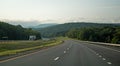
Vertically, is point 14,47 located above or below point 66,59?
below

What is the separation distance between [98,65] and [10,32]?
16337 centimetres

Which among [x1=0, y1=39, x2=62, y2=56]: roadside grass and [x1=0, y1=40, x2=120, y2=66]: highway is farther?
[x1=0, y1=39, x2=62, y2=56]: roadside grass

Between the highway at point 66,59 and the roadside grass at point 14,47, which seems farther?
the roadside grass at point 14,47

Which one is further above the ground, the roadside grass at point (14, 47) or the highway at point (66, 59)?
the highway at point (66, 59)

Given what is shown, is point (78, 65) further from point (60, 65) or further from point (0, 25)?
point (0, 25)

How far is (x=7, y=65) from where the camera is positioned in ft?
56.2

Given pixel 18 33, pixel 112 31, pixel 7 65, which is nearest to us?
pixel 7 65

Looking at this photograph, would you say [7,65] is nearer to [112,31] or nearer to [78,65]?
[78,65]

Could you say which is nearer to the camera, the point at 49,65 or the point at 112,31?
the point at 49,65

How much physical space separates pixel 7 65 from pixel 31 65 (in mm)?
1430

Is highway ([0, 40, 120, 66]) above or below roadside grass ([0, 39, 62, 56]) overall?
above

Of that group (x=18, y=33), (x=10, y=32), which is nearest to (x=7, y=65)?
(x=10, y=32)

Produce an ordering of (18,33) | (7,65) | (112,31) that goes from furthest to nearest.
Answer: (18,33), (112,31), (7,65)

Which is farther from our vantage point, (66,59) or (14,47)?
(14,47)
